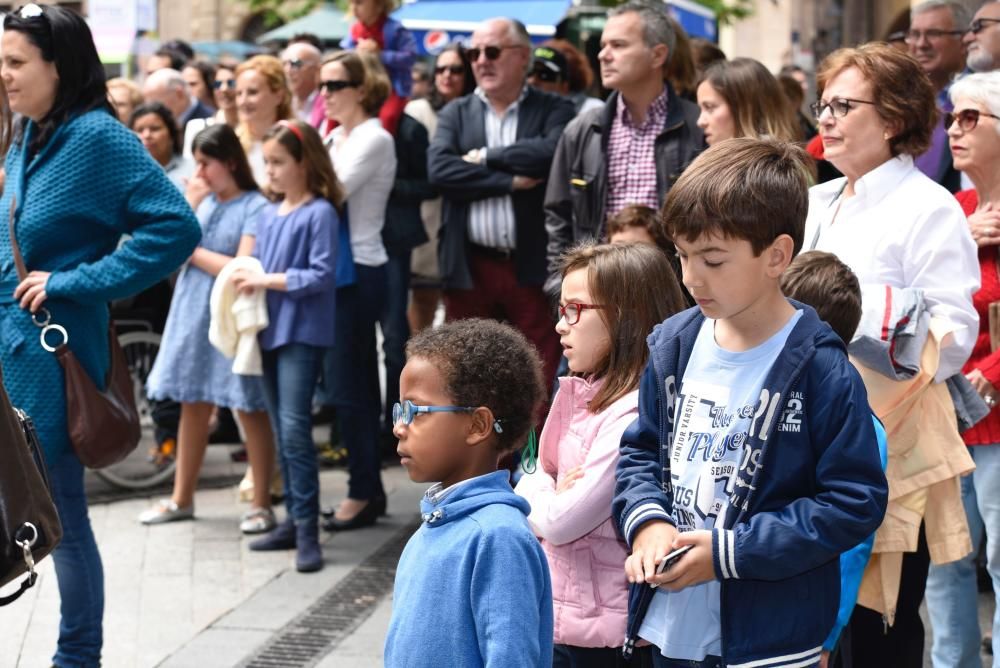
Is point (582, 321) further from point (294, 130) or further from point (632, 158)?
point (294, 130)

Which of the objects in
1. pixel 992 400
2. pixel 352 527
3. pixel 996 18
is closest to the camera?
pixel 992 400

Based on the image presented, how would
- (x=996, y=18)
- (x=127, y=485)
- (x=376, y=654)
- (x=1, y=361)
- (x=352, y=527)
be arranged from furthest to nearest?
(x=127, y=485), (x=352, y=527), (x=996, y=18), (x=376, y=654), (x=1, y=361)

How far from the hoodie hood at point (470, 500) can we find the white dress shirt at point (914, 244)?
1.44 meters

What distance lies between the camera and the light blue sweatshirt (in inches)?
101

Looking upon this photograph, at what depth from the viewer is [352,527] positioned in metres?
6.68

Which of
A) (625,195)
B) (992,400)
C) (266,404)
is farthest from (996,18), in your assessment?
(266,404)

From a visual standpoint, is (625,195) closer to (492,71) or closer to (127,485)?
(492,71)

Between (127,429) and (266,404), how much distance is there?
1846mm

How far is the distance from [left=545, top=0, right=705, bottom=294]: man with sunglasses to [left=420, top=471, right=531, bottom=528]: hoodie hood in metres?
2.97

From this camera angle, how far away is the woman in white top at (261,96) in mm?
7340

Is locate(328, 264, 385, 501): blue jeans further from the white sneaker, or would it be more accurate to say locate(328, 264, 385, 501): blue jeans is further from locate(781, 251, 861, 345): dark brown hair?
locate(781, 251, 861, 345): dark brown hair

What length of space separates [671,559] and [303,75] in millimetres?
6497

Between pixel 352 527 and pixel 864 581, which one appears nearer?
pixel 864 581

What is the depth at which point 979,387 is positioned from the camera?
4074 mm
